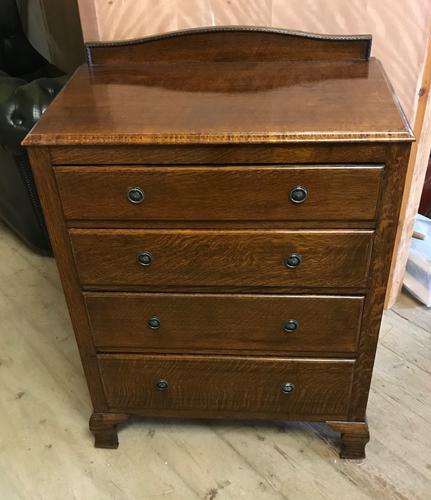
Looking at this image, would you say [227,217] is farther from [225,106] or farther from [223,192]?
[225,106]

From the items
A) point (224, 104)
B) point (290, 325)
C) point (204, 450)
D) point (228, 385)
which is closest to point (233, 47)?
point (224, 104)

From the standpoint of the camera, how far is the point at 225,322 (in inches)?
47.0

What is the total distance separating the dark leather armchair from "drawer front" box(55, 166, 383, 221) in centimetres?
69

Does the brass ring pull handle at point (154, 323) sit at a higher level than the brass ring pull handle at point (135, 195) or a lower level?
lower

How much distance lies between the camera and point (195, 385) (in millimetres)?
1313

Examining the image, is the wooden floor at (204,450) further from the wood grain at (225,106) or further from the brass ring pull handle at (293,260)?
the wood grain at (225,106)

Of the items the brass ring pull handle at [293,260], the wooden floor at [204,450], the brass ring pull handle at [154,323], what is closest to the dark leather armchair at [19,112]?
the wooden floor at [204,450]

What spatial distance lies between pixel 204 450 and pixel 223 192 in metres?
0.77

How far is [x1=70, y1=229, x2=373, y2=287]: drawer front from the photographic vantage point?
3.47ft

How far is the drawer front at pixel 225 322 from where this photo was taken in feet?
3.79

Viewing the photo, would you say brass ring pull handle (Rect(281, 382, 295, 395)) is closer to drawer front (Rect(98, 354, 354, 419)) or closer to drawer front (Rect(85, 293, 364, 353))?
drawer front (Rect(98, 354, 354, 419))

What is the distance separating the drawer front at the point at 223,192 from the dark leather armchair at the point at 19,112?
0.69 m

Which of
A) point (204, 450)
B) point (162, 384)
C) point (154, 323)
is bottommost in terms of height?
point (204, 450)

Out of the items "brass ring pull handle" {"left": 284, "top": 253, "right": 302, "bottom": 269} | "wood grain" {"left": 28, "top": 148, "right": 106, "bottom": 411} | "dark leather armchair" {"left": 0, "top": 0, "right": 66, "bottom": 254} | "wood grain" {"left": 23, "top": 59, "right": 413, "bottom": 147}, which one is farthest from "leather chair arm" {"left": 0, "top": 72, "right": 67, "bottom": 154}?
"brass ring pull handle" {"left": 284, "top": 253, "right": 302, "bottom": 269}
